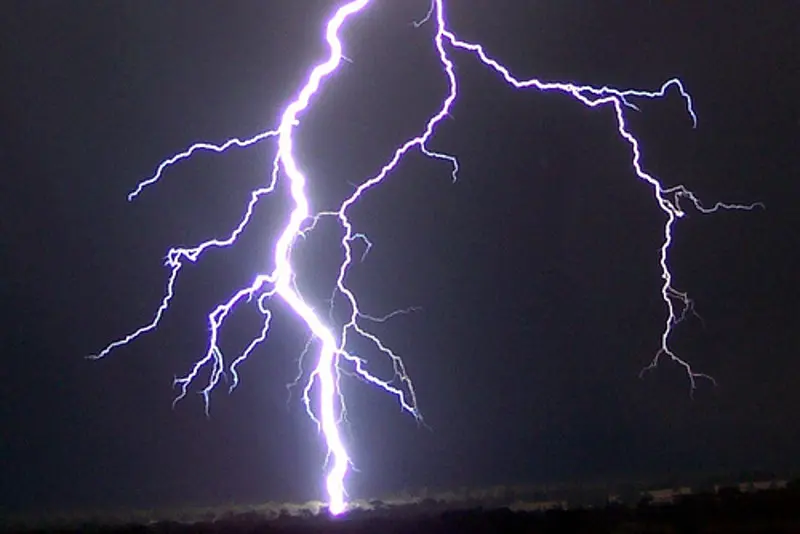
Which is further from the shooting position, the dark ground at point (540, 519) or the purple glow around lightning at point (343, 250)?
the dark ground at point (540, 519)

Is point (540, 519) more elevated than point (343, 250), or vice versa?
point (343, 250)

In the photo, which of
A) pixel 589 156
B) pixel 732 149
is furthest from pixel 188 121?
pixel 732 149

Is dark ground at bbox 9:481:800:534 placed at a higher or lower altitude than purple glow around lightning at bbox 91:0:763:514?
lower

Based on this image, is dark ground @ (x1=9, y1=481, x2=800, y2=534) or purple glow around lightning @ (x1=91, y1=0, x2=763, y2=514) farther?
dark ground @ (x1=9, y1=481, x2=800, y2=534)

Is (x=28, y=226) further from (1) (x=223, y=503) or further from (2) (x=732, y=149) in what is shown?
(2) (x=732, y=149)

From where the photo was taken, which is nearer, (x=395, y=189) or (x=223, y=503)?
(x=395, y=189)

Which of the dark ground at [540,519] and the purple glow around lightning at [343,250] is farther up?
the purple glow around lightning at [343,250]

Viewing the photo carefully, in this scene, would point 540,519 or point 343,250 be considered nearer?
point 343,250

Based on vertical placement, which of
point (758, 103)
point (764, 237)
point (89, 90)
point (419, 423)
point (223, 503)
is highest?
point (89, 90)
